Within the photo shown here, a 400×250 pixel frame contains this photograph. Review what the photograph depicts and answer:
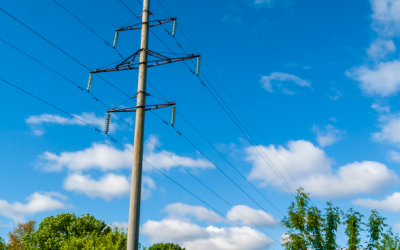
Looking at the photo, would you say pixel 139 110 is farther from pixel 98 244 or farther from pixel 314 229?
pixel 98 244

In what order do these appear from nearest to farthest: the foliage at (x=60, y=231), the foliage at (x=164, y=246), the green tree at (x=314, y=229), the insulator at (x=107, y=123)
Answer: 1. the insulator at (x=107, y=123)
2. the green tree at (x=314, y=229)
3. the foliage at (x=60, y=231)
4. the foliage at (x=164, y=246)

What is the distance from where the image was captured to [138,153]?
17.6m

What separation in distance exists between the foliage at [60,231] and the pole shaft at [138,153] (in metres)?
49.2

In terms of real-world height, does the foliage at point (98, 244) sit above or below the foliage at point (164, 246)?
below

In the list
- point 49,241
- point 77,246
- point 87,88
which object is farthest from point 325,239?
point 49,241

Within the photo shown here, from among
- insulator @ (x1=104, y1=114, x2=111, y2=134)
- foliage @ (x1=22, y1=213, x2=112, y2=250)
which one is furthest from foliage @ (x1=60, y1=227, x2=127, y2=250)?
insulator @ (x1=104, y1=114, x2=111, y2=134)

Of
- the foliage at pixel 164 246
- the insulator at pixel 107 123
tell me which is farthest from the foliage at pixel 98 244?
the insulator at pixel 107 123

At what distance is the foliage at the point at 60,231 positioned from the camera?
6266cm

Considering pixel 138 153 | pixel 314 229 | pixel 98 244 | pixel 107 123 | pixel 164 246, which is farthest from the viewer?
pixel 164 246

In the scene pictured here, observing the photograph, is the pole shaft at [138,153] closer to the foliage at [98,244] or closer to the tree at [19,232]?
the foliage at [98,244]

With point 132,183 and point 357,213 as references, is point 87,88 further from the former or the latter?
point 357,213

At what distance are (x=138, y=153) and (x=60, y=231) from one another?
55880mm

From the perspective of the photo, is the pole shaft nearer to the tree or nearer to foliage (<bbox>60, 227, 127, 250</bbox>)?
→ foliage (<bbox>60, 227, 127, 250</bbox>)

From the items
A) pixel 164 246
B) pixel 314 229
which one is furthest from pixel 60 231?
pixel 314 229
